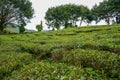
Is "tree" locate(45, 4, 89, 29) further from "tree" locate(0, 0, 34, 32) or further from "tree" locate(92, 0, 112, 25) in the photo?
"tree" locate(0, 0, 34, 32)

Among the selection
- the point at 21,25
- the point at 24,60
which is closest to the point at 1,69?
the point at 24,60

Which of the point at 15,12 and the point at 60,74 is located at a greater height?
the point at 15,12

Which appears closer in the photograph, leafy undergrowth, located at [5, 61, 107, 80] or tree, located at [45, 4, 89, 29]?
leafy undergrowth, located at [5, 61, 107, 80]

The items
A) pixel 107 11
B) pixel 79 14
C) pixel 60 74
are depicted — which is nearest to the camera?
pixel 60 74

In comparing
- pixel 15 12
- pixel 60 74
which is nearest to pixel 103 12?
pixel 15 12

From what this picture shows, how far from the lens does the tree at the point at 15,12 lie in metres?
64.9

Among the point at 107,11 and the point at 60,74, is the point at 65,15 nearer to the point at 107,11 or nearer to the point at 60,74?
the point at 107,11

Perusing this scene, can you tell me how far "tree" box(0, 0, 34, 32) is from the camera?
64.9 metres

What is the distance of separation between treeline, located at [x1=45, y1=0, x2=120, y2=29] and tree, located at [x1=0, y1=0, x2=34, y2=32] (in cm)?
2454

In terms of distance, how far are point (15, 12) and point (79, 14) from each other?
3645 centimetres

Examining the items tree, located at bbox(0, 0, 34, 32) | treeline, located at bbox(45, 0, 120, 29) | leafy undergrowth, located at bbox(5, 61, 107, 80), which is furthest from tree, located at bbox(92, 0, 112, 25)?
leafy undergrowth, located at bbox(5, 61, 107, 80)

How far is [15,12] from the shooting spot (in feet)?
216

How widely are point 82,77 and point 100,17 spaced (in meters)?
81.8

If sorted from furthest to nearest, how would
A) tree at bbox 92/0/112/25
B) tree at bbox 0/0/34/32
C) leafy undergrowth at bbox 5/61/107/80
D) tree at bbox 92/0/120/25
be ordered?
tree at bbox 92/0/112/25, tree at bbox 92/0/120/25, tree at bbox 0/0/34/32, leafy undergrowth at bbox 5/61/107/80
